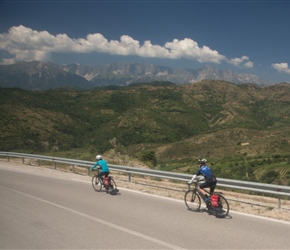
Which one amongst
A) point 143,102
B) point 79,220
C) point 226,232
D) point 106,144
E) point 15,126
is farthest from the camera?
point 143,102

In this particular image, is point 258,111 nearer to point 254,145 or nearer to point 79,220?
point 254,145

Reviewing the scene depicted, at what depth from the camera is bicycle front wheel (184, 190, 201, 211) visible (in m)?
8.89

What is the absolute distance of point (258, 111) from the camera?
182 m

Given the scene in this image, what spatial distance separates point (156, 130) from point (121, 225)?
390ft

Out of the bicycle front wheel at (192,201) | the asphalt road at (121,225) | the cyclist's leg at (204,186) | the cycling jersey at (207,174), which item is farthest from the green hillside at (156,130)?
the cycling jersey at (207,174)

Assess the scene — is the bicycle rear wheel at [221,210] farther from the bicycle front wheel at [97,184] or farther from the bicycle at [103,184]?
the bicycle front wheel at [97,184]

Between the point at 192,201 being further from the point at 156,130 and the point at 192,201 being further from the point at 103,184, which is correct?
the point at 156,130

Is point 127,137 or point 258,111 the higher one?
point 258,111

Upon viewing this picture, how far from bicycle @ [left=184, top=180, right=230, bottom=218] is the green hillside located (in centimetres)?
1508

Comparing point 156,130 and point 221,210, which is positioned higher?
point 156,130

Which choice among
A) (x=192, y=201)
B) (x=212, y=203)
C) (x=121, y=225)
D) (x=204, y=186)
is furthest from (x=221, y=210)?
(x=121, y=225)

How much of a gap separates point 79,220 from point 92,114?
14351 cm

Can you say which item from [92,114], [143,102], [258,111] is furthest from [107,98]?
Answer: [258,111]

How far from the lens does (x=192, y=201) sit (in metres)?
9.11
